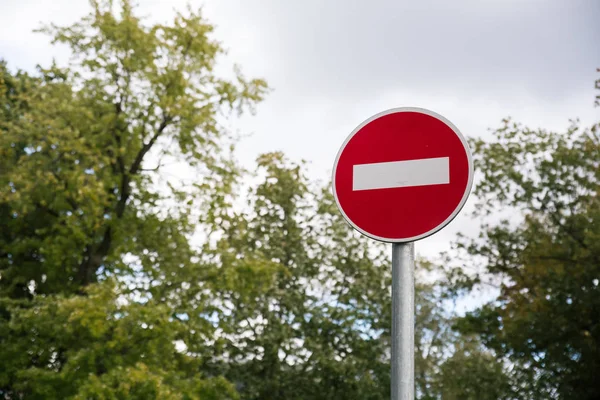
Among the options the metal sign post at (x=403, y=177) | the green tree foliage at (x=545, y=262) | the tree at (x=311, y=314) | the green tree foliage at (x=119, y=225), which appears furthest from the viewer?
the tree at (x=311, y=314)

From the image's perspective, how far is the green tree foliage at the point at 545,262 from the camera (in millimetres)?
18203

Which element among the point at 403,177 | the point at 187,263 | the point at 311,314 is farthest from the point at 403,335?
the point at 311,314

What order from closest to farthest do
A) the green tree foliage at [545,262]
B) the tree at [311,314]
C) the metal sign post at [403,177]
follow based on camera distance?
the metal sign post at [403,177]
the green tree foliage at [545,262]
the tree at [311,314]

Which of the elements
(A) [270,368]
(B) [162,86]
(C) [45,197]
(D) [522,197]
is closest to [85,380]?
(C) [45,197]

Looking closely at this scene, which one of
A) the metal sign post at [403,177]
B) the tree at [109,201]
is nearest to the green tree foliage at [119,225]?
the tree at [109,201]

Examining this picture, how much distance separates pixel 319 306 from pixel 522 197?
22.4 ft

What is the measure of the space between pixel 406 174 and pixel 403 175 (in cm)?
1

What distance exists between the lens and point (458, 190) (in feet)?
8.03

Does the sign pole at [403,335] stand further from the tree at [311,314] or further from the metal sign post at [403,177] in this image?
the tree at [311,314]

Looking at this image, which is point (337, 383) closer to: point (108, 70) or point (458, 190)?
point (108, 70)

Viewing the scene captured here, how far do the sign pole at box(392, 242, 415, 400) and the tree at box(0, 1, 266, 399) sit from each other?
12.7 m

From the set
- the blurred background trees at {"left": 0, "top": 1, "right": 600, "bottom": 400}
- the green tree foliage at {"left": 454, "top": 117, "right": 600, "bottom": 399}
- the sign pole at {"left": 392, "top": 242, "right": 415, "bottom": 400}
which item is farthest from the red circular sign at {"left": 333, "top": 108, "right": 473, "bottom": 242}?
the green tree foliage at {"left": 454, "top": 117, "right": 600, "bottom": 399}

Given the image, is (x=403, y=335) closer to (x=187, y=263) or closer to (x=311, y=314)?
(x=187, y=263)

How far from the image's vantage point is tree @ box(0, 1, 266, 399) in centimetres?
1485
